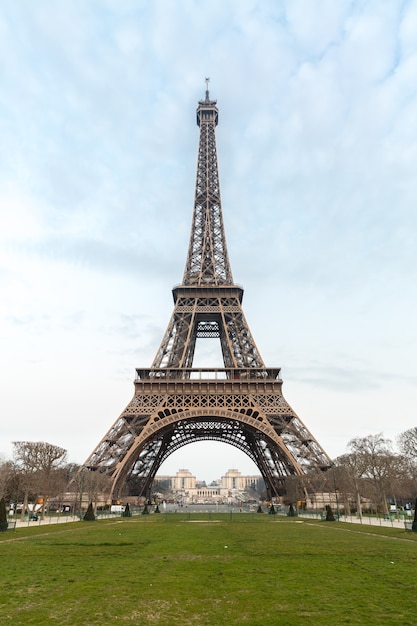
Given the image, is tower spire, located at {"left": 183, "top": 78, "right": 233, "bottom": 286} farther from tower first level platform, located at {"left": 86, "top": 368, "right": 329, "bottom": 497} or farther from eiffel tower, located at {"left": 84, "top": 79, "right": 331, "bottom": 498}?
tower first level platform, located at {"left": 86, "top": 368, "right": 329, "bottom": 497}

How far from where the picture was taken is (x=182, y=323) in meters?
61.8

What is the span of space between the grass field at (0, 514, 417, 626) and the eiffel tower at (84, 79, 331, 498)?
3006 cm

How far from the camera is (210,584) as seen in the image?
11305 mm

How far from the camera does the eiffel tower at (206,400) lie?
162 feet

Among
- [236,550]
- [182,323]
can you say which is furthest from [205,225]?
[236,550]

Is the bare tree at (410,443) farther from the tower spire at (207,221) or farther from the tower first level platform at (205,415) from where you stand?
the tower spire at (207,221)

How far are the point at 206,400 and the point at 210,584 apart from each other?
42.7m

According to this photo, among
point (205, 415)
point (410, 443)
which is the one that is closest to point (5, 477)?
point (205, 415)

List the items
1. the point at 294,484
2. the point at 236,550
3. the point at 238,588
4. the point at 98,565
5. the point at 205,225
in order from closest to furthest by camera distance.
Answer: the point at 238,588 < the point at 98,565 < the point at 236,550 < the point at 294,484 < the point at 205,225

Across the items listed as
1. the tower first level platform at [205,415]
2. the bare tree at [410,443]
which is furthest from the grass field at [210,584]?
the bare tree at [410,443]

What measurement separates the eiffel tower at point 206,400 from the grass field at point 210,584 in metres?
30.1

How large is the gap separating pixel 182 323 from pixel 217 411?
1506cm

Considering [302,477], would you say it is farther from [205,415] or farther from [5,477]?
[5,477]

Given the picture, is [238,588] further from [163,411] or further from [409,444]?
[409,444]
